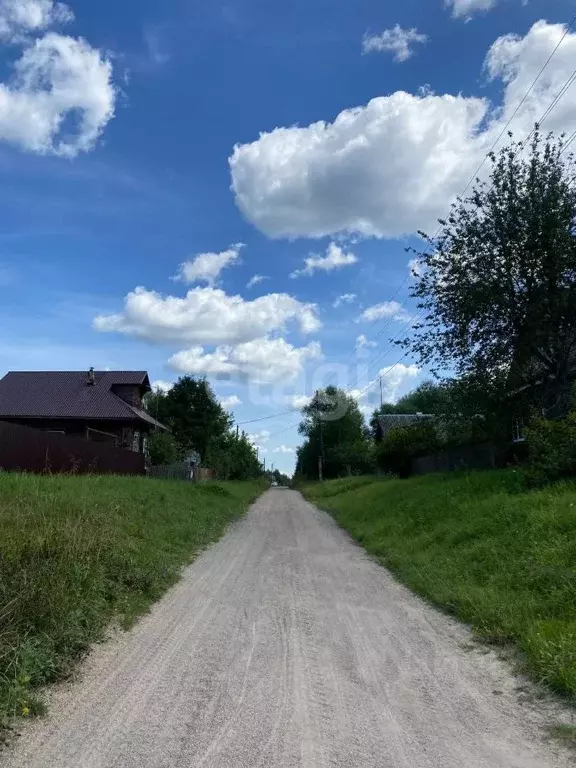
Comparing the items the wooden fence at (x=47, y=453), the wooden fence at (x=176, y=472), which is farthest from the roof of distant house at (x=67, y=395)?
the wooden fence at (x=47, y=453)

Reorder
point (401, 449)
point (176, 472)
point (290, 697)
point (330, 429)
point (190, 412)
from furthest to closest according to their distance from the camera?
point (330, 429), point (190, 412), point (176, 472), point (401, 449), point (290, 697)

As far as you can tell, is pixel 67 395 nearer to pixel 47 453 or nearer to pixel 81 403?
pixel 81 403

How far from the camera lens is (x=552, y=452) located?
40.9 feet

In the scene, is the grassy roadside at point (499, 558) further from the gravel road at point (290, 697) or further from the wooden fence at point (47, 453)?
the wooden fence at point (47, 453)

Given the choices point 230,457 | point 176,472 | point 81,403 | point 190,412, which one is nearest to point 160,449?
point 176,472

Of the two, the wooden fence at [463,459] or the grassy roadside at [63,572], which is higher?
the wooden fence at [463,459]

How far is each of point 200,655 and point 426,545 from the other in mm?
7068

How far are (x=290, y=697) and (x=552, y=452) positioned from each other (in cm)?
938

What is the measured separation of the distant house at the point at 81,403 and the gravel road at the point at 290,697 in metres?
28.0

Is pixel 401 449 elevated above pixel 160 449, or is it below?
below

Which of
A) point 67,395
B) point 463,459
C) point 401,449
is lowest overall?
point 463,459

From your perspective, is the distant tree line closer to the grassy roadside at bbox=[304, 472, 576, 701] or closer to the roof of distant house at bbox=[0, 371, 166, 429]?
the grassy roadside at bbox=[304, 472, 576, 701]

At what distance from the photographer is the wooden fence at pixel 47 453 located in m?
15.6

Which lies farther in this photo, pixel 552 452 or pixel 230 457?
pixel 230 457
